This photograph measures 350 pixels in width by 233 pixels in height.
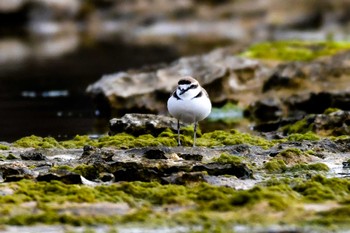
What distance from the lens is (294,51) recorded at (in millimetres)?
39438

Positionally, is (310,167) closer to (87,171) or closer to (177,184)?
(177,184)

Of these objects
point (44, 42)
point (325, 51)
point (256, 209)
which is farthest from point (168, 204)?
point (44, 42)

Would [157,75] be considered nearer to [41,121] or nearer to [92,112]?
[92,112]

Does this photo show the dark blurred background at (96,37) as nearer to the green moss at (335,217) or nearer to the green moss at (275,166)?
the green moss at (275,166)

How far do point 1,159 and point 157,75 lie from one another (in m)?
16.3

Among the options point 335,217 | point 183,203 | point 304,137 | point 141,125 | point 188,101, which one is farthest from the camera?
point 141,125

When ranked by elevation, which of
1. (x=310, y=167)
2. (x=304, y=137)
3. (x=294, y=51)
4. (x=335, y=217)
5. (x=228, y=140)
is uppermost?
(x=294, y=51)

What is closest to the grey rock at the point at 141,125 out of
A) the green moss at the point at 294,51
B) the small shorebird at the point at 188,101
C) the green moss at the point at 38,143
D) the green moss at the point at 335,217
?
the green moss at the point at 38,143

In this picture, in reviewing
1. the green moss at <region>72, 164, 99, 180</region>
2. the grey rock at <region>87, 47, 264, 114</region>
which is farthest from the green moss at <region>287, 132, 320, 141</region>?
the grey rock at <region>87, 47, 264, 114</region>

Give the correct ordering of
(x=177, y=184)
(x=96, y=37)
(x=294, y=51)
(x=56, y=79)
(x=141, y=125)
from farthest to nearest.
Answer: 1. (x=96, y=37)
2. (x=56, y=79)
3. (x=294, y=51)
4. (x=141, y=125)
5. (x=177, y=184)

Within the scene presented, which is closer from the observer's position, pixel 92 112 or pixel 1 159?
pixel 1 159

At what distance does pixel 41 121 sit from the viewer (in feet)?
101

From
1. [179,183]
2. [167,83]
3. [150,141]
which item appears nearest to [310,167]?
[179,183]

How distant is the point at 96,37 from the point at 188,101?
53.9 meters
